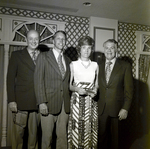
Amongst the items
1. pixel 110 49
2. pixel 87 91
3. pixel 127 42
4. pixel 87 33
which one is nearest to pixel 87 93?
pixel 87 91

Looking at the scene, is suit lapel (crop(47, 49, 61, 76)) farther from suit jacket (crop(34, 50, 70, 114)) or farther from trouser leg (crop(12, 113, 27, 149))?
trouser leg (crop(12, 113, 27, 149))

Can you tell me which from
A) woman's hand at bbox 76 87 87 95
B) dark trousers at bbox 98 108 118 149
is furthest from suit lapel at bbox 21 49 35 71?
dark trousers at bbox 98 108 118 149

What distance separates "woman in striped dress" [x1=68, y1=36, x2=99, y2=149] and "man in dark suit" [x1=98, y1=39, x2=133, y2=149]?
23 cm

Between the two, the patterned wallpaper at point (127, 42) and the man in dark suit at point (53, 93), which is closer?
the man in dark suit at point (53, 93)

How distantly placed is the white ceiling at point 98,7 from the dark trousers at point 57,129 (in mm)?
1235

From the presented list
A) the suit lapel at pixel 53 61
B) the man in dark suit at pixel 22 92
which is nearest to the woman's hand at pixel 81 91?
the suit lapel at pixel 53 61

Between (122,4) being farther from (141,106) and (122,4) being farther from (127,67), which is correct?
(141,106)

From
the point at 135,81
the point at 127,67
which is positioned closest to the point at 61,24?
the point at 127,67

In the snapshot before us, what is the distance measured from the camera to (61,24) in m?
2.09

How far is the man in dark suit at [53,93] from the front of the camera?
147 cm

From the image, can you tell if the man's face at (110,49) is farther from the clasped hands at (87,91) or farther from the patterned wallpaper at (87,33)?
the patterned wallpaper at (87,33)

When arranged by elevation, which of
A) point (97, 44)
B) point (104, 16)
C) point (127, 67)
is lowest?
point (127, 67)

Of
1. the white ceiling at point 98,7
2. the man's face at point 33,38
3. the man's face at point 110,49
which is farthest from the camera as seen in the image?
the white ceiling at point 98,7

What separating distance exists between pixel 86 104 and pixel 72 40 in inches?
43.2
